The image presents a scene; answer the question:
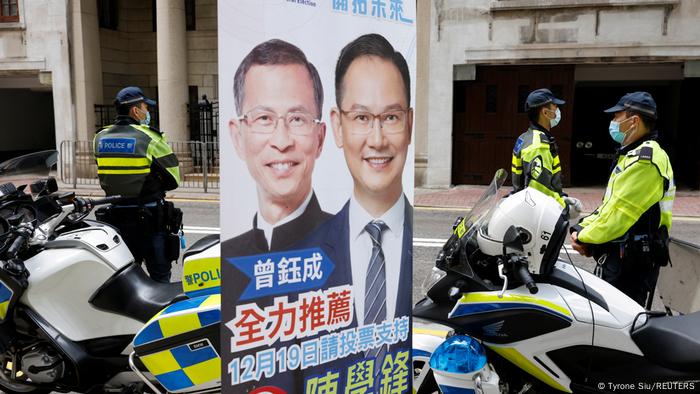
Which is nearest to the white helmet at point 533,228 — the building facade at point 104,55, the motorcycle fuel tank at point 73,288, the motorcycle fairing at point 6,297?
the motorcycle fuel tank at point 73,288

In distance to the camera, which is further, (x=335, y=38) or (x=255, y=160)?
(x=335, y=38)

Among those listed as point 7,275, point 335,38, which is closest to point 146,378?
point 7,275

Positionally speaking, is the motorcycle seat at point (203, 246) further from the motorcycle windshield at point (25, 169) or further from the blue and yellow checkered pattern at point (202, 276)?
the motorcycle windshield at point (25, 169)

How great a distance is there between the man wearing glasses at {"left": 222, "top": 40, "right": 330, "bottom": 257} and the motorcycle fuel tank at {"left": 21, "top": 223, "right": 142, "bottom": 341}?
1.86 meters

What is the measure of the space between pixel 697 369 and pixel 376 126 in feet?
5.62

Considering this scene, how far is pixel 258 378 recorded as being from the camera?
191cm

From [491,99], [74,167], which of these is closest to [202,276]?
[491,99]

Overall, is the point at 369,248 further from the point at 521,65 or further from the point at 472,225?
the point at 521,65

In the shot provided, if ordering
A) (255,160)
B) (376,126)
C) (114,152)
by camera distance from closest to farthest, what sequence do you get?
(255,160), (376,126), (114,152)

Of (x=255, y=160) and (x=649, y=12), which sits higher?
(x=649, y=12)

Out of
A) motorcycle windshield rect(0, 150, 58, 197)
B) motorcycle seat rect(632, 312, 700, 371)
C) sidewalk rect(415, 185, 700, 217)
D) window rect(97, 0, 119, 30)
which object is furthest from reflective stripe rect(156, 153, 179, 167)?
window rect(97, 0, 119, 30)

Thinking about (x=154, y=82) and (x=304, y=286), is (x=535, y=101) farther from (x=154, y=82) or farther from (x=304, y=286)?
(x=154, y=82)

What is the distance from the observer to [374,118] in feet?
7.10

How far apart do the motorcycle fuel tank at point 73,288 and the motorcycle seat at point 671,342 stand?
255 cm
